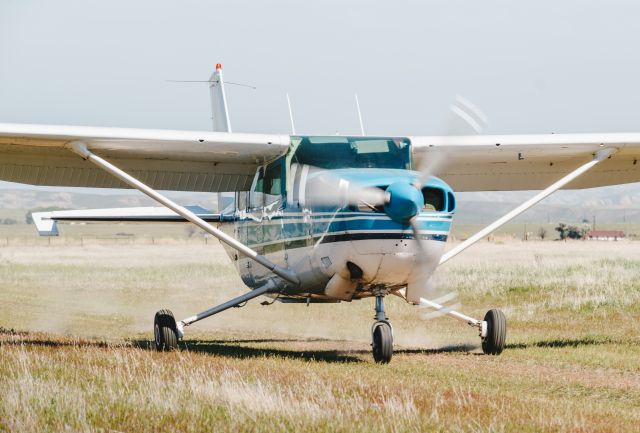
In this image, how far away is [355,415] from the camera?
7.13 metres

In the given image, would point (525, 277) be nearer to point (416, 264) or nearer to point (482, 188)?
point (482, 188)

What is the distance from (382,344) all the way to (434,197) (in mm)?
1802

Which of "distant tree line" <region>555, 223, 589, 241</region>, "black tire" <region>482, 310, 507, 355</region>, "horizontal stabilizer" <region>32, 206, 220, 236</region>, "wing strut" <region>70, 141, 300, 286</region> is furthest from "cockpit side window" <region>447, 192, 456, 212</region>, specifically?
"distant tree line" <region>555, 223, 589, 241</region>

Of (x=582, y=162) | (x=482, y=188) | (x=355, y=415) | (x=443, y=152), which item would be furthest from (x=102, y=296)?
(x=355, y=415)

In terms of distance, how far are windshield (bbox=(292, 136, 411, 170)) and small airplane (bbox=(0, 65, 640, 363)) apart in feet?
0.05

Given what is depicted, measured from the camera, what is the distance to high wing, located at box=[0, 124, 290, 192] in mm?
12609

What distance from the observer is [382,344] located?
Result: 37.0 ft

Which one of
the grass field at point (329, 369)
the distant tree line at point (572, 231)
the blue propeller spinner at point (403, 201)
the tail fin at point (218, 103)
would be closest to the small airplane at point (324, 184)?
the blue propeller spinner at point (403, 201)

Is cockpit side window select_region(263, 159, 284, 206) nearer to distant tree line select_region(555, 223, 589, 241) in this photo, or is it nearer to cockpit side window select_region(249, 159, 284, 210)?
cockpit side window select_region(249, 159, 284, 210)

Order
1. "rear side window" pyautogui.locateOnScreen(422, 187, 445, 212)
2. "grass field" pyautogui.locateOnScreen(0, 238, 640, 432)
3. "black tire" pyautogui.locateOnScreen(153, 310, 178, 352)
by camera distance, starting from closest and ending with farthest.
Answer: "grass field" pyautogui.locateOnScreen(0, 238, 640, 432) → "rear side window" pyautogui.locateOnScreen(422, 187, 445, 212) → "black tire" pyautogui.locateOnScreen(153, 310, 178, 352)

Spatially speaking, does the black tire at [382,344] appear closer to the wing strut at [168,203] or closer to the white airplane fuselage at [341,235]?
the white airplane fuselage at [341,235]

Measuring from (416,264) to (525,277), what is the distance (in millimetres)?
18001

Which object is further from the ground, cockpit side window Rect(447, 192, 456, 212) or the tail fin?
the tail fin

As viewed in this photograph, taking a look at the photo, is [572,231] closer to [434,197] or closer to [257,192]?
[257,192]
